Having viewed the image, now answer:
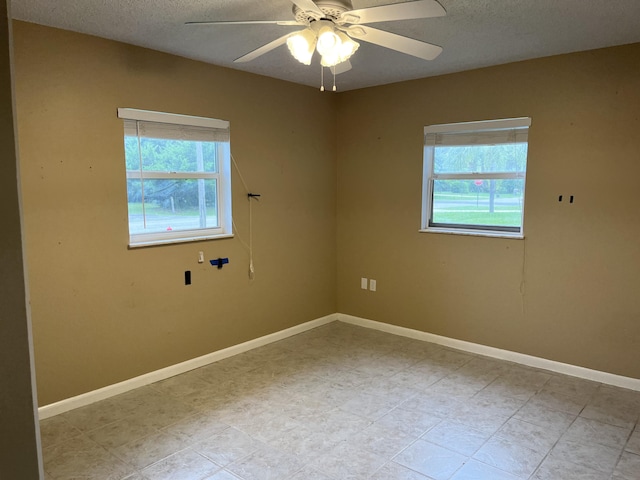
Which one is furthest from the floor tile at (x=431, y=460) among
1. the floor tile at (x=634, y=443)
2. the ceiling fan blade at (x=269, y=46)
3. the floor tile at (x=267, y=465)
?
the ceiling fan blade at (x=269, y=46)

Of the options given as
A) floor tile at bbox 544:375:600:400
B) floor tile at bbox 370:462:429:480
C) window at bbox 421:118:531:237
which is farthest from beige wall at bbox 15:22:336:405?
floor tile at bbox 544:375:600:400

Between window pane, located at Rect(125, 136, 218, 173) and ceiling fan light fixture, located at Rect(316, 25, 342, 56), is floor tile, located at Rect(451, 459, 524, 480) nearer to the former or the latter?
ceiling fan light fixture, located at Rect(316, 25, 342, 56)

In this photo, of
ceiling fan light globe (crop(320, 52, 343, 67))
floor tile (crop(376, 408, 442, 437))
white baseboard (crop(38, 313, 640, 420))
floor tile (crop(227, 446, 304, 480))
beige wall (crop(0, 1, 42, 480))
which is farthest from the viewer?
white baseboard (crop(38, 313, 640, 420))

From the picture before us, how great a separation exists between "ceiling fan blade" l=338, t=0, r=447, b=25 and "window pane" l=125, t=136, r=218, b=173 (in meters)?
1.81

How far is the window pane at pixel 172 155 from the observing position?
10.3ft

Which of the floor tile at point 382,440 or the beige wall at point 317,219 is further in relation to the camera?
the beige wall at point 317,219

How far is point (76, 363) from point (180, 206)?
51.4 inches

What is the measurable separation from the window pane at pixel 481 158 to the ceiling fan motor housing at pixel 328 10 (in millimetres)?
2187

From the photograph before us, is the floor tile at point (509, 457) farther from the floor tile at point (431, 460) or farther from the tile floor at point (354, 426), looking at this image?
the floor tile at point (431, 460)

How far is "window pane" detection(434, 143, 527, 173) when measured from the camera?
3604 millimetres

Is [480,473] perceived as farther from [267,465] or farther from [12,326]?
[12,326]

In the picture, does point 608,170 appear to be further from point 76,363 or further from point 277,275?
point 76,363

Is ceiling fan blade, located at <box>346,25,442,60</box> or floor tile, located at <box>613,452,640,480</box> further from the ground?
ceiling fan blade, located at <box>346,25,442,60</box>

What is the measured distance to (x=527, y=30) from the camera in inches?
106
